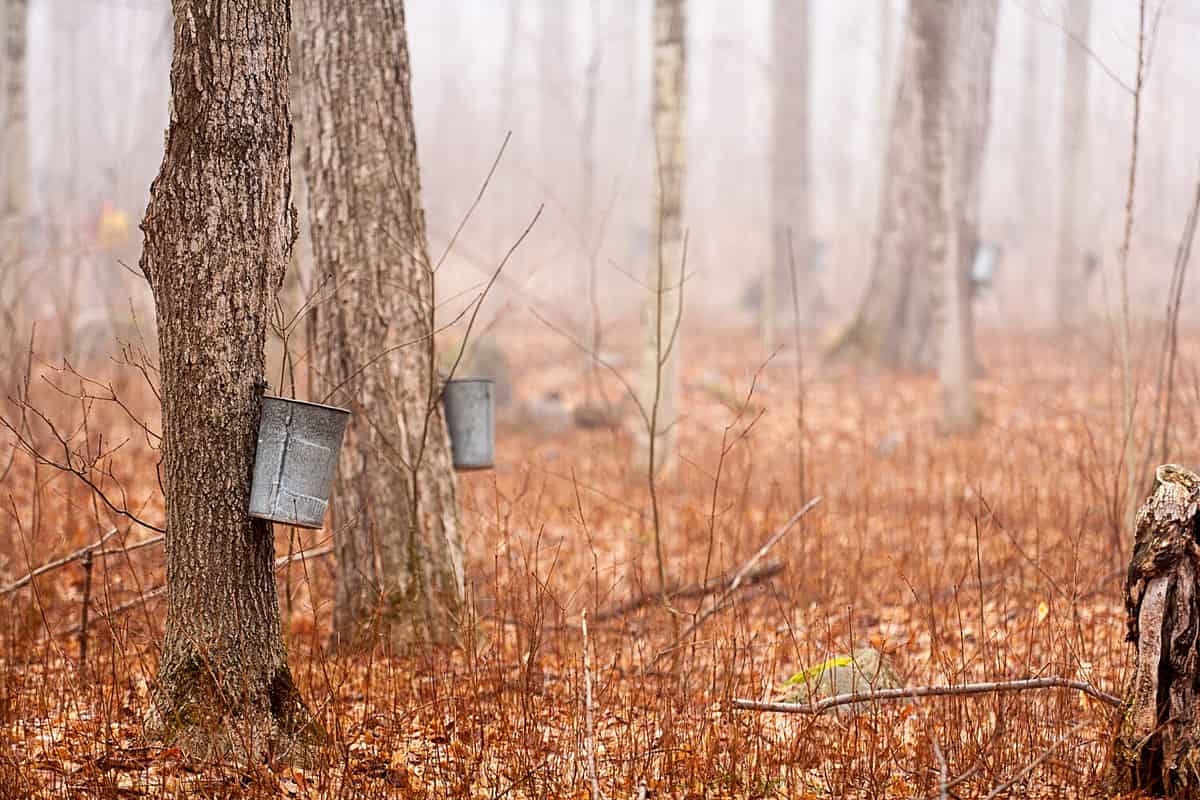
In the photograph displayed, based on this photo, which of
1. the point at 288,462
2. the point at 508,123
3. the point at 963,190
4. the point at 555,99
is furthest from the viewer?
the point at 508,123

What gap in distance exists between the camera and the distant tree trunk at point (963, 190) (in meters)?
9.47

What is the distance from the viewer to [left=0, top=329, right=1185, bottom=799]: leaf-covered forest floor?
3088mm

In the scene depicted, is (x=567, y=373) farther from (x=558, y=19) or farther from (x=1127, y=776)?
(x=558, y=19)

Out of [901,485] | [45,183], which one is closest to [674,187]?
[901,485]

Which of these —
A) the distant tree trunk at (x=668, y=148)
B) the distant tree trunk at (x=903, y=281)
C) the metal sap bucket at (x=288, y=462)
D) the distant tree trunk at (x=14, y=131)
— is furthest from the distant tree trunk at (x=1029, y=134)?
the metal sap bucket at (x=288, y=462)

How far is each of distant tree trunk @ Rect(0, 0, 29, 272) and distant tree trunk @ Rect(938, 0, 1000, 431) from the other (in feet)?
26.0

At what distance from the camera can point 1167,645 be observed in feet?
9.69

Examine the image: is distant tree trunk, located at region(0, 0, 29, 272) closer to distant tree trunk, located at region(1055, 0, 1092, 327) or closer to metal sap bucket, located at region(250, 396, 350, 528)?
Answer: metal sap bucket, located at region(250, 396, 350, 528)

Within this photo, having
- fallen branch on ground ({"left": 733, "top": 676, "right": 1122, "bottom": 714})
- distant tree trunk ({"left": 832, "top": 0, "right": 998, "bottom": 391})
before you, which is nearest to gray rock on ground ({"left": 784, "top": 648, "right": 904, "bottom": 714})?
fallen branch on ground ({"left": 733, "top": 676, "right": 1122, "bottom": 714})

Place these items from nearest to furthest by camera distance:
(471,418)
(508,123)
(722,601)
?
(722,601) < (471,418) < (508,123)

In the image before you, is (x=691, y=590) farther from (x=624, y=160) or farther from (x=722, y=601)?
(x=624, y=160)

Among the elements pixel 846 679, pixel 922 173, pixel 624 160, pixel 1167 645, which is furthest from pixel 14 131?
pixel 624 160

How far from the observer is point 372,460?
448 centimetres

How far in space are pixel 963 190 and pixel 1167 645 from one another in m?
10.2
